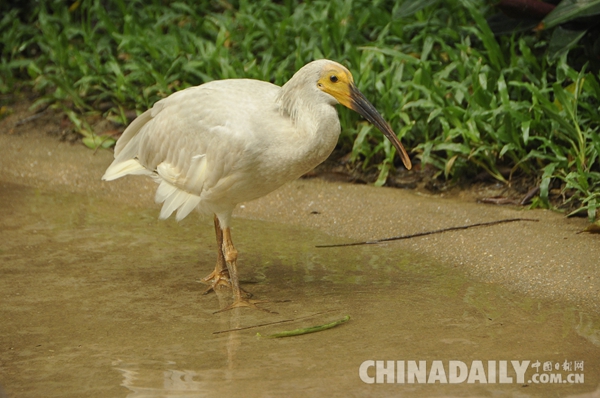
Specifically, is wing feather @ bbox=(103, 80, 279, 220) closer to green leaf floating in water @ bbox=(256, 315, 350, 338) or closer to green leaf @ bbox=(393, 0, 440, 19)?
green leaf floating in water @ bbox=(256, 315, 350, 338)

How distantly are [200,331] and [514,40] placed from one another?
399cm

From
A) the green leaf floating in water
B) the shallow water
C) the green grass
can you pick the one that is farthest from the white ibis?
the green grass

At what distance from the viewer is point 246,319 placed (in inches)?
166

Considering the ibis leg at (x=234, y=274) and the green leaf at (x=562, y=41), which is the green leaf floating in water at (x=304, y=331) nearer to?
the ibis leg at (x=234, y=274)

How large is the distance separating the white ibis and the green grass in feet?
5.25

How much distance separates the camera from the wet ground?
3.49 m

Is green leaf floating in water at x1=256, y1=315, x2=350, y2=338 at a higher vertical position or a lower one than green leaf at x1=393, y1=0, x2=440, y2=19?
lower

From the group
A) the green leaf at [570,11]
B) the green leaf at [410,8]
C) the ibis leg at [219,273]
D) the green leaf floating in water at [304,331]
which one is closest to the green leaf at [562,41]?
the green leaf at [570,11]

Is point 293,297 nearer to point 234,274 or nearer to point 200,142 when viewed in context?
point 234,274

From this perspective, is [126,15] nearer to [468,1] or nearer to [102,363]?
[468,1]

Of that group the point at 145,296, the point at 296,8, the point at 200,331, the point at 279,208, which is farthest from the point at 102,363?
the point at 296,8

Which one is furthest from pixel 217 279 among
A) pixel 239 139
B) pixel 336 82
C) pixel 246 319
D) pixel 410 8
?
pixel 410 8

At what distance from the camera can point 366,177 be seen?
246 inches

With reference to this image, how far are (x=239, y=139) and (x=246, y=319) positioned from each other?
92 cm
